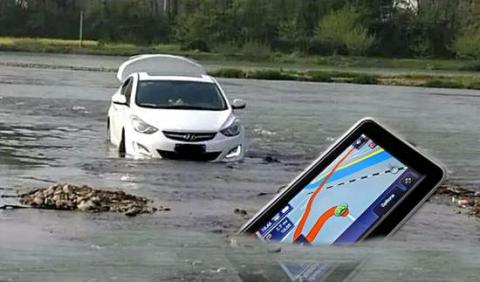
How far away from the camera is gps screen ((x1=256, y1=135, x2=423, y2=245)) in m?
4.40

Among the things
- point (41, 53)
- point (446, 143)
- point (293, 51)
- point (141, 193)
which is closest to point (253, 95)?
point (446, 143)

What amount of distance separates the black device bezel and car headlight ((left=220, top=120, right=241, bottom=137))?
457 inches

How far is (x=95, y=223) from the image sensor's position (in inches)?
412

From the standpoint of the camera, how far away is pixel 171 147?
15805 mm

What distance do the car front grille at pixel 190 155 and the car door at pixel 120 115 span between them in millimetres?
1162

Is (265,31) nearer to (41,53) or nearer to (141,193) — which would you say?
(41,53)

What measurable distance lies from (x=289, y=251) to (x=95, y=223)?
5452 millimetres

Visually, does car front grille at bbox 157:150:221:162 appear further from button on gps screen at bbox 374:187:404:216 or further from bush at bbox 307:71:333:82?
bush at bbox 307:71:333:82

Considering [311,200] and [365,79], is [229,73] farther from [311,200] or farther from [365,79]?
[311,200]

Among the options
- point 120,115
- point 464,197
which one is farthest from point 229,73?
point 464,197

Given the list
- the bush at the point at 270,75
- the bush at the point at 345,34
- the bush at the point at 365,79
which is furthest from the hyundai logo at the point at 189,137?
the bush at the point at 345,34

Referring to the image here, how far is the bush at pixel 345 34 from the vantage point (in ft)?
317

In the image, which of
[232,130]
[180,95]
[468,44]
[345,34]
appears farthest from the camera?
[345,34]

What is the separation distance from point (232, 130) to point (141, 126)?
1430 mm
